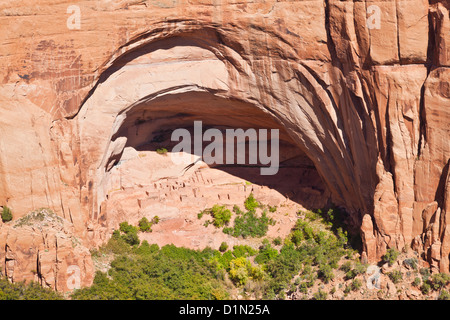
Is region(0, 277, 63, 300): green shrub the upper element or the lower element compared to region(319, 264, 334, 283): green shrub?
lower

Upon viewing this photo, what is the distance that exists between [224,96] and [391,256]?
11.1 metres

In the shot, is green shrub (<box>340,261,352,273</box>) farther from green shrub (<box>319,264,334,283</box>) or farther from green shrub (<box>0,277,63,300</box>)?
green shrub (<box>0,277,63,300</box>)

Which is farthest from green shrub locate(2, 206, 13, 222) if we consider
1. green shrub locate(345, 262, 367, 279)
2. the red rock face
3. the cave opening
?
green shrub locate(345, 262, 367, 279)

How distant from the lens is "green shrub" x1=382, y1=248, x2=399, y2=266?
30.6 metres

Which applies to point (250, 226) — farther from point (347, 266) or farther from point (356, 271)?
point (356, 271)

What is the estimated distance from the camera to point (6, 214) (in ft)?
99.0

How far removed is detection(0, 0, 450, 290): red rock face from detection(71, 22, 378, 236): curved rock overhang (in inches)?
2.6

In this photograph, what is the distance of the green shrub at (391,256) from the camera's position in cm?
3064

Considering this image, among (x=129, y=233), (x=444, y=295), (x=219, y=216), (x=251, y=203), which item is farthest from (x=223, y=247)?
(x=444, y=295)

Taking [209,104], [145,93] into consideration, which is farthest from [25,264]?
[209,104]

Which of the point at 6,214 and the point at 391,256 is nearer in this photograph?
the point at 6,214

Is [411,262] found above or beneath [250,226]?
beneath

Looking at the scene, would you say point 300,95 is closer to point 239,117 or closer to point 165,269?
point 239,117

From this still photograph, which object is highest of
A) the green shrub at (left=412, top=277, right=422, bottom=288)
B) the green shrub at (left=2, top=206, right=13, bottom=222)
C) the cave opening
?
the cave opening
